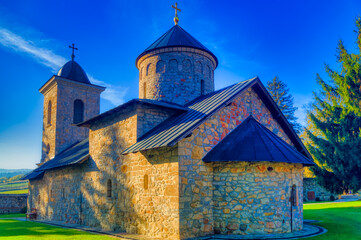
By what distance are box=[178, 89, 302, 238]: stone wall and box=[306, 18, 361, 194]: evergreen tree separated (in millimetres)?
10845

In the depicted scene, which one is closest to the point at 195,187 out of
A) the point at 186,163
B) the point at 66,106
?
the point at 186,163

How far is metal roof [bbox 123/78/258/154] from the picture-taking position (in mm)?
9422

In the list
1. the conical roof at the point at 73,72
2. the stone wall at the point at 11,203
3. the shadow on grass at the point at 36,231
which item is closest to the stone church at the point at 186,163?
the shadow on grass at the point at 36,231

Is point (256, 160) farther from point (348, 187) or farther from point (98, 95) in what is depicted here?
point (98, 95)

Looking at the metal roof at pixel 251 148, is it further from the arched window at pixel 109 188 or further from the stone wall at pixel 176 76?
the arched window at pixel 109 188

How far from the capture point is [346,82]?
60.5 ft

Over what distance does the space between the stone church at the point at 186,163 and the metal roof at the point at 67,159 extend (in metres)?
0.53

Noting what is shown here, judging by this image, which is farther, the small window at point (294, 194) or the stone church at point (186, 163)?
the small window at point (294, 194)

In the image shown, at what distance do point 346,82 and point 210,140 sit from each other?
41.5 feet

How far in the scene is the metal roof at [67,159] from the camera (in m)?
14.8

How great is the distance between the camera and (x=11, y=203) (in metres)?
26.1

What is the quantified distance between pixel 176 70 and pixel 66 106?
1096cm

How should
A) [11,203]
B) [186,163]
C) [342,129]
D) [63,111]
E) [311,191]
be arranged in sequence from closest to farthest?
[186,163] < [342,129] < [63,111] < [311,191] < [11,203]

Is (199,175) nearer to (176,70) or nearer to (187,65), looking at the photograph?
(176,70)
